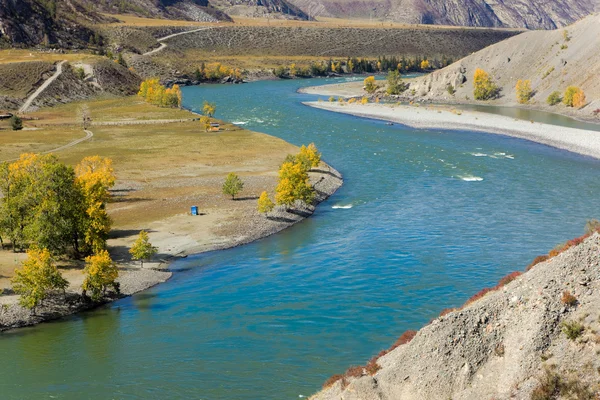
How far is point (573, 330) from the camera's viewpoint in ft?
78.2

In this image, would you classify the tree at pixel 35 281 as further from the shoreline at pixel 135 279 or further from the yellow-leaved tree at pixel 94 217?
the yellow-leaved tree at pixel 94 217

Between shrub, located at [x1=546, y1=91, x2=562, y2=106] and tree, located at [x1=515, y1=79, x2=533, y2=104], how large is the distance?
32.2 ft

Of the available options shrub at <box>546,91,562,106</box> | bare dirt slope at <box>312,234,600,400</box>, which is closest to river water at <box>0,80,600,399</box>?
bare dirt slope at <box>312,234,600,400</box>

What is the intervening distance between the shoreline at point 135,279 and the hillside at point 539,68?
95834mm

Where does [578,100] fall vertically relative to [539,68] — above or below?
below

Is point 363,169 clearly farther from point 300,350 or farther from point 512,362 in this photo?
point 512,362

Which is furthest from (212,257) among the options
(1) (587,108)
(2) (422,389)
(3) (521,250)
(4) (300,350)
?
(1) (587,108)

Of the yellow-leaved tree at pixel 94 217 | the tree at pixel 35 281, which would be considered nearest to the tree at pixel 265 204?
the yellow-leaved tree at pixel 94 217

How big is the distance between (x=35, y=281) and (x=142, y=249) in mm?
10509

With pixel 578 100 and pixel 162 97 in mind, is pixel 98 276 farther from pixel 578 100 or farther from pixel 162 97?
pixel 578 100

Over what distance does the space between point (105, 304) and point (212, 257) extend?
12.0 metres

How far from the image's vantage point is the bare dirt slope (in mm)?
23422

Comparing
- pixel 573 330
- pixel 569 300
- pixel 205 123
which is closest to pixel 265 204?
pixel 569 300

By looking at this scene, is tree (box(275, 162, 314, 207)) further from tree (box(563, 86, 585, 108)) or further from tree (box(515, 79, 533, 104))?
tree (box(515, 79, 533, 104))
